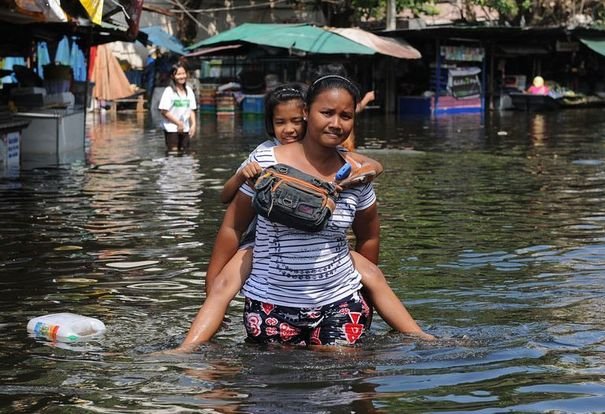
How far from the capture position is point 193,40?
1811 inches

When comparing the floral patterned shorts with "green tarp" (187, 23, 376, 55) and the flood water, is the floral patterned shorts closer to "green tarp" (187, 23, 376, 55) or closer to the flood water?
the flood water

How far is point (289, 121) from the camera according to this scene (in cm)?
553

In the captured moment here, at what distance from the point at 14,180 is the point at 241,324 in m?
8.07

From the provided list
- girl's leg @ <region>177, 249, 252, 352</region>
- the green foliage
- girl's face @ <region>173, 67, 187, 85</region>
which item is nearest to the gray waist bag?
girl's leg @ <region>177, 249, 252, 352</region>

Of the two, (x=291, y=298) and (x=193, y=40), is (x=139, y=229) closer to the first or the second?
(x=291, y=298)

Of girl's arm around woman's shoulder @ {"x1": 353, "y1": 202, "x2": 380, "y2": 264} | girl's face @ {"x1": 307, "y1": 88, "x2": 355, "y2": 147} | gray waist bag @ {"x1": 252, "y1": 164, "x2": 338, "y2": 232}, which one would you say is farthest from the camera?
girl's arm around woman's shoulder @ {"x1": 353, "y1": 202, "x2": 380, "y2": 264}

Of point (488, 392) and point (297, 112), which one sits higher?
point (297, 112)

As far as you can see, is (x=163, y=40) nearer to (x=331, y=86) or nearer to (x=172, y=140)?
(x=172, y=140)

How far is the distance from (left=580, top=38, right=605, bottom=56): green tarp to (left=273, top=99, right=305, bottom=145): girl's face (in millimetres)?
33666

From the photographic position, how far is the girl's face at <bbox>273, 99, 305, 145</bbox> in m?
5.51

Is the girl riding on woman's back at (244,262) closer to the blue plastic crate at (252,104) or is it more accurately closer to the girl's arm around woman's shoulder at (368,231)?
the girl's arm around woman's shoulder at (368,231)

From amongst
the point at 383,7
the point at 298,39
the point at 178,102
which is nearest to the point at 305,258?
the point at 178,102

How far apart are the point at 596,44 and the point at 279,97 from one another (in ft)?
112

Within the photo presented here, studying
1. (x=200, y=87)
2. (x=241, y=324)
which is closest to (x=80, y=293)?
(x=241, y=324)
